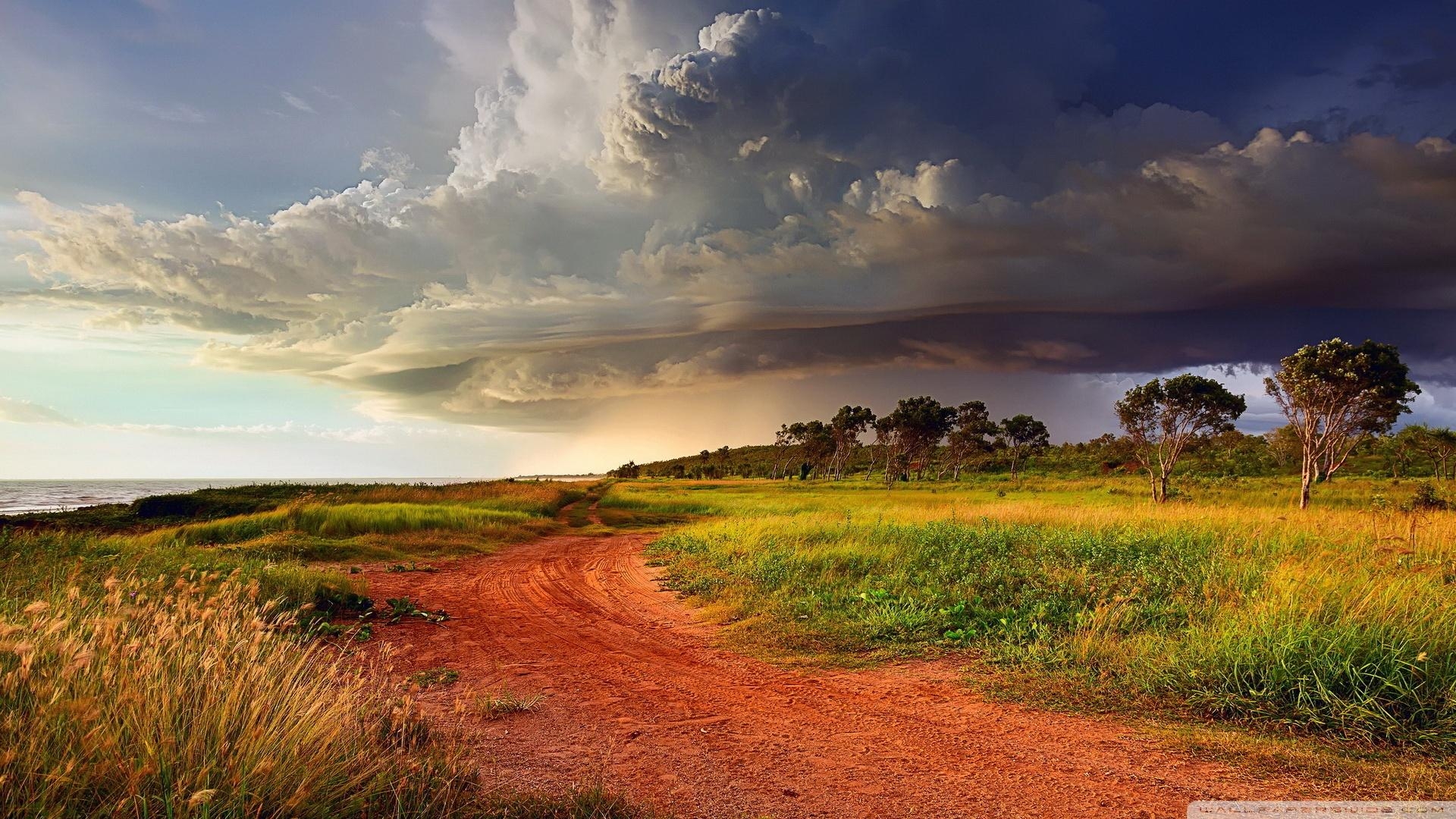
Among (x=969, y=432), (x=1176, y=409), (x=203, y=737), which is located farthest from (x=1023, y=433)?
(x=203, y=737)

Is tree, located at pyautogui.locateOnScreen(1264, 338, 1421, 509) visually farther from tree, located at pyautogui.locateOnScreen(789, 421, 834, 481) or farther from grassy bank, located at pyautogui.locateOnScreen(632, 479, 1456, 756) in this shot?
tree, located at pyautogui.locateOnScreen(789, 421, 834, 481)

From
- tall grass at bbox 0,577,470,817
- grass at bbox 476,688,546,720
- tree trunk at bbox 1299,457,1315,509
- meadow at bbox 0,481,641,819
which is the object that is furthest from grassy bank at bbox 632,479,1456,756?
tree trunk at bbox 1299,457,1315,509

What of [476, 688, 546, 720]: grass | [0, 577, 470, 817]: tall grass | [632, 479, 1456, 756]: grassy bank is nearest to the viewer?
[0, 577, 470, 817]: tall grass

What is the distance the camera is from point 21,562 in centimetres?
1140

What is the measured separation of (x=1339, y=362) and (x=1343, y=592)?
30530 millimetres

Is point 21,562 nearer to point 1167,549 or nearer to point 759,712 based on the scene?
point 759,712

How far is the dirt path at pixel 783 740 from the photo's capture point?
497 cm

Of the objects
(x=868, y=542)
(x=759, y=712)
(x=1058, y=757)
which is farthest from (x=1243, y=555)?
(x=759, y=712)

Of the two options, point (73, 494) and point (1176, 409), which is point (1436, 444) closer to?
point (1176, 409)

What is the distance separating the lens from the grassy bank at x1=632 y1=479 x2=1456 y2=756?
632 cm

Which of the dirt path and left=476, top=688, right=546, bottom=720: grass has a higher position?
left=476, top=688, right=546, bottom=720: grass

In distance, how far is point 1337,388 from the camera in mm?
30031

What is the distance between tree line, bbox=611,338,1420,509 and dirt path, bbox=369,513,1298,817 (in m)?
25.7

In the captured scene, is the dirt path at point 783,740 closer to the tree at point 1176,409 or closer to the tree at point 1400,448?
the tree at point 1176,409
